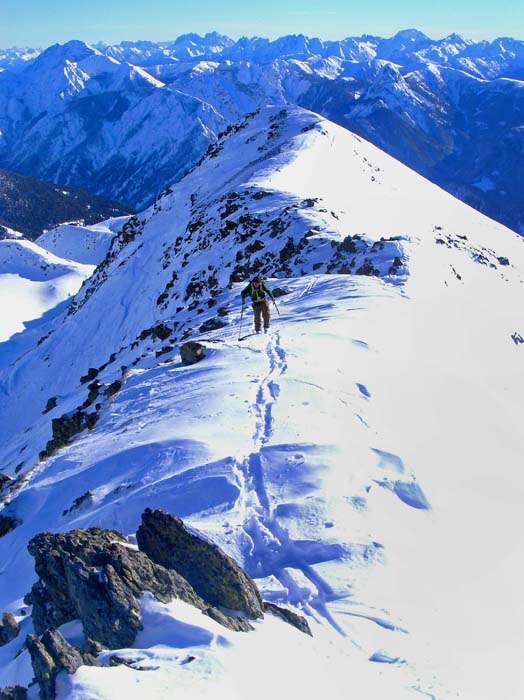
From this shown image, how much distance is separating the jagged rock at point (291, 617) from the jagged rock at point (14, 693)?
3.65 metres

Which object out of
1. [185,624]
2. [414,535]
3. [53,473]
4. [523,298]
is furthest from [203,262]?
[185,624]

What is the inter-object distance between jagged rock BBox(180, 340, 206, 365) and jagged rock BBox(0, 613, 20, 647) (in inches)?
461

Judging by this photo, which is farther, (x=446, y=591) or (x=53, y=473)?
(x=53, y=473)

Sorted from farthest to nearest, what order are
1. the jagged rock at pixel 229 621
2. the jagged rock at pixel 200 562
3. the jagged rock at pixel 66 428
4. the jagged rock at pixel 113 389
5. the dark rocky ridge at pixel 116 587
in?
the jagged rock at pixel 113 389, the jagged rock at pixel 66 428, the jagged rock at pixel 200 562, the jagged rock at pixel 229 621, the dark rocky ridge at pixel 116 587

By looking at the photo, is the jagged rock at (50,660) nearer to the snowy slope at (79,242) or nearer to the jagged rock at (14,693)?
the jagged rock at (14,693)

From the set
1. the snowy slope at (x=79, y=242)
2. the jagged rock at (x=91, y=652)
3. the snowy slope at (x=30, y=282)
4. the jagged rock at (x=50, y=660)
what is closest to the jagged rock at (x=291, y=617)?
the jagged rock at (x=91, y=652)

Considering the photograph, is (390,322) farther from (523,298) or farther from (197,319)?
(523,298)

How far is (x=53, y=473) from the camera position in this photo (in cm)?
1694

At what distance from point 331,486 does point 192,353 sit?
1022 cm

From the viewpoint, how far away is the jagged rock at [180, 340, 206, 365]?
70.6ft

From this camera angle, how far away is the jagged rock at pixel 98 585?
841 centimetres

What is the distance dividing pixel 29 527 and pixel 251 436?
20.6 feet

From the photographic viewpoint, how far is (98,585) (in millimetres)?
8805

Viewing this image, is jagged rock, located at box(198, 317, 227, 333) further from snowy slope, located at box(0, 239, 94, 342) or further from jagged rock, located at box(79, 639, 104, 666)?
snowy slope, located at box(0, 239, 94, 342)
